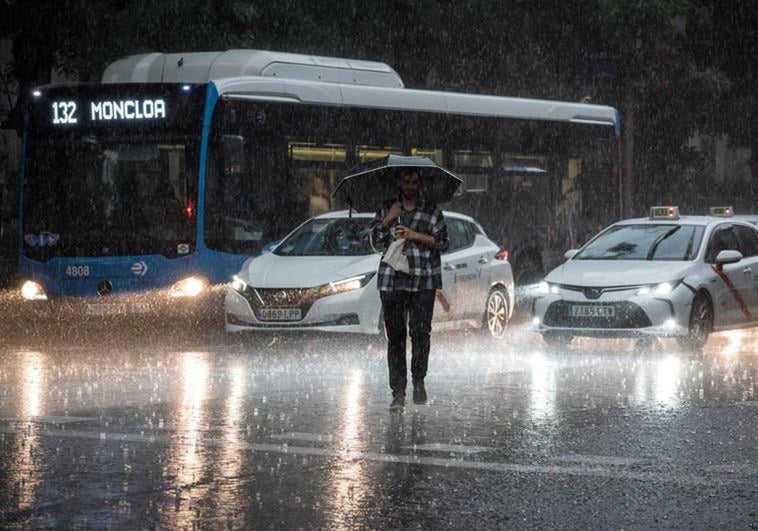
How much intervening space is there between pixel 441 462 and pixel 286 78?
12114 mm

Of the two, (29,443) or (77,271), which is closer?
(29,443)

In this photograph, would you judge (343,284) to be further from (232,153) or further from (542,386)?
(542,386)

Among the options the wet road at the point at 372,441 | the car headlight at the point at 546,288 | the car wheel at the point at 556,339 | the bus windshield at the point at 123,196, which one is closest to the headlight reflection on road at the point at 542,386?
the wet road at the point at 372,441

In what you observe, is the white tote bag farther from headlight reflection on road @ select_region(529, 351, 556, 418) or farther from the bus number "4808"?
the bus number "4808"

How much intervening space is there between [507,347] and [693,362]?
9.06 ft

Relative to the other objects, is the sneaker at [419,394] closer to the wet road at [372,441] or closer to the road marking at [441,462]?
the wet road at [372,441]

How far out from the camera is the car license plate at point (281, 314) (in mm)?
17125

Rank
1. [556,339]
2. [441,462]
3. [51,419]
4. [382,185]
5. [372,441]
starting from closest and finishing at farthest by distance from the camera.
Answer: [441,462], [372,441], [51,419], [382,185], [556,339]

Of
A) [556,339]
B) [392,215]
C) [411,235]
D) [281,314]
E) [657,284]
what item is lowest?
[556,339]

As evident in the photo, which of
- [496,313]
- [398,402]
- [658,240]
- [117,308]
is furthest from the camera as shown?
[496,313]

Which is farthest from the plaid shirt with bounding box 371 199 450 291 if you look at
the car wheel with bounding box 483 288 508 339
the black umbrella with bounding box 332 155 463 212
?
the car wheel with bounding box 483 288 508 339

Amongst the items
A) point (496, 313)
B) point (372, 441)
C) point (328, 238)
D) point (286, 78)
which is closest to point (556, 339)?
point (496, 313)

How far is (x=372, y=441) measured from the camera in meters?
10.2

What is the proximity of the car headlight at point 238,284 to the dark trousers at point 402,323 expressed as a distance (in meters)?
5.78
